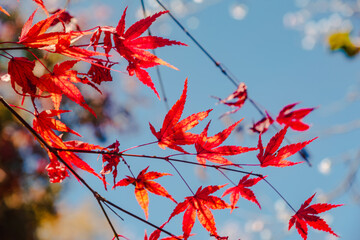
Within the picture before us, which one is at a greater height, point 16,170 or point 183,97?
point 16,170

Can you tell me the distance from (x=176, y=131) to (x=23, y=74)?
393 mm

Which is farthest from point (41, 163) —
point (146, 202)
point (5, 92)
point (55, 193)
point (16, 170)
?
point (146, 202)

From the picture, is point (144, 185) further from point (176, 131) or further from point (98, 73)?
point (98, 73)

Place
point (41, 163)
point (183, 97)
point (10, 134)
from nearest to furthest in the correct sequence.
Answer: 1. point (183, 97)
2. point (41, 163)
3. point (10, 134)

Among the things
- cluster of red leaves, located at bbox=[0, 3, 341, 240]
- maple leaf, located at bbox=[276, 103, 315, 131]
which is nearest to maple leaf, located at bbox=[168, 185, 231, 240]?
cluster of red leaves, located at bbox=[0, 3, 341, 240]

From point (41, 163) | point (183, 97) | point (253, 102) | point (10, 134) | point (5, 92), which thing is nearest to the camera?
point (183, 97)

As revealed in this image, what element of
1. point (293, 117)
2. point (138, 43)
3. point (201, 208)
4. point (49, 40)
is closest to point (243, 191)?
point (201, 208)

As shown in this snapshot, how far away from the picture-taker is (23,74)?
0.68m

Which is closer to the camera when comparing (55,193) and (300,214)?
(300,214)

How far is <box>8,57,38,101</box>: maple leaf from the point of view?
667 mm

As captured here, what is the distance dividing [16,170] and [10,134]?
2.19 ft

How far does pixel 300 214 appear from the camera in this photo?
31.1 inches

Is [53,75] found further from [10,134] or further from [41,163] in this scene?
[10,134]

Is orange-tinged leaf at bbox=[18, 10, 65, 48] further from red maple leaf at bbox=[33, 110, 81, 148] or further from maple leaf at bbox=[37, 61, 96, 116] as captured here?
red maple leaf at bbox=[33, 110, 81, 148]
